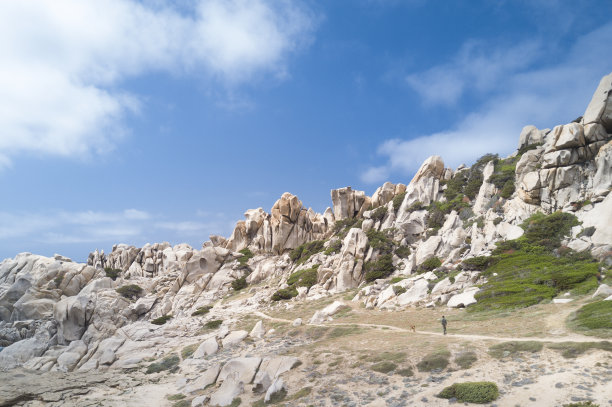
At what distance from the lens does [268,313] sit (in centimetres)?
4981

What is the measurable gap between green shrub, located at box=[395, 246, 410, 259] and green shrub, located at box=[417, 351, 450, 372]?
119 ft

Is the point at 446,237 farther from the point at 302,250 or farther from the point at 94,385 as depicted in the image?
the point at 94,385

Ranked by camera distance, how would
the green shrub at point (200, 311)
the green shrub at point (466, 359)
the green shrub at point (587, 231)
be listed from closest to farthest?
1. the green shrub at point (466, 359)
2. the green shrub at point (587, 231)
3. the green shrub at point (200, 311)

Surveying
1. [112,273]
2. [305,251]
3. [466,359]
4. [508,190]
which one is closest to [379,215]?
[305,251]

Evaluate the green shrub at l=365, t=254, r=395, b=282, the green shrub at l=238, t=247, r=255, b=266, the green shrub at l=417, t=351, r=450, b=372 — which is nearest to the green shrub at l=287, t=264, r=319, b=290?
the green shrub at l=365, t=254, r=395, b=282

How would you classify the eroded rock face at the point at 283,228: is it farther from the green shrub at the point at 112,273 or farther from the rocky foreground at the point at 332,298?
the green shrub at the point at 112,273

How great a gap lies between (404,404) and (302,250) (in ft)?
199

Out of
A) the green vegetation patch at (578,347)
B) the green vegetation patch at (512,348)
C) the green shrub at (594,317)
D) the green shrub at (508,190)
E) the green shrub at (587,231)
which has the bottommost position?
the green vegetation patch at (512,348)

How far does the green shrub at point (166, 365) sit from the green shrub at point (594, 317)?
35376 mm

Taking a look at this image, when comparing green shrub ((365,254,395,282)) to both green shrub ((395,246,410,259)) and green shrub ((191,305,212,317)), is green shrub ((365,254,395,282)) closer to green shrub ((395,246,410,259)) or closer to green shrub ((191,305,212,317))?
green shrub ((395,246,410,259))

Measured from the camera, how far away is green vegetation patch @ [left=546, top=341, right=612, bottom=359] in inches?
704

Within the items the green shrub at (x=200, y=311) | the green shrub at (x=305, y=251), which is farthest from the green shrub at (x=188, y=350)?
the green shrub at (x=305, y=251)

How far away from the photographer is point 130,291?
74625 mm

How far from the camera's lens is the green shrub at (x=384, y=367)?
21778 millimetres
